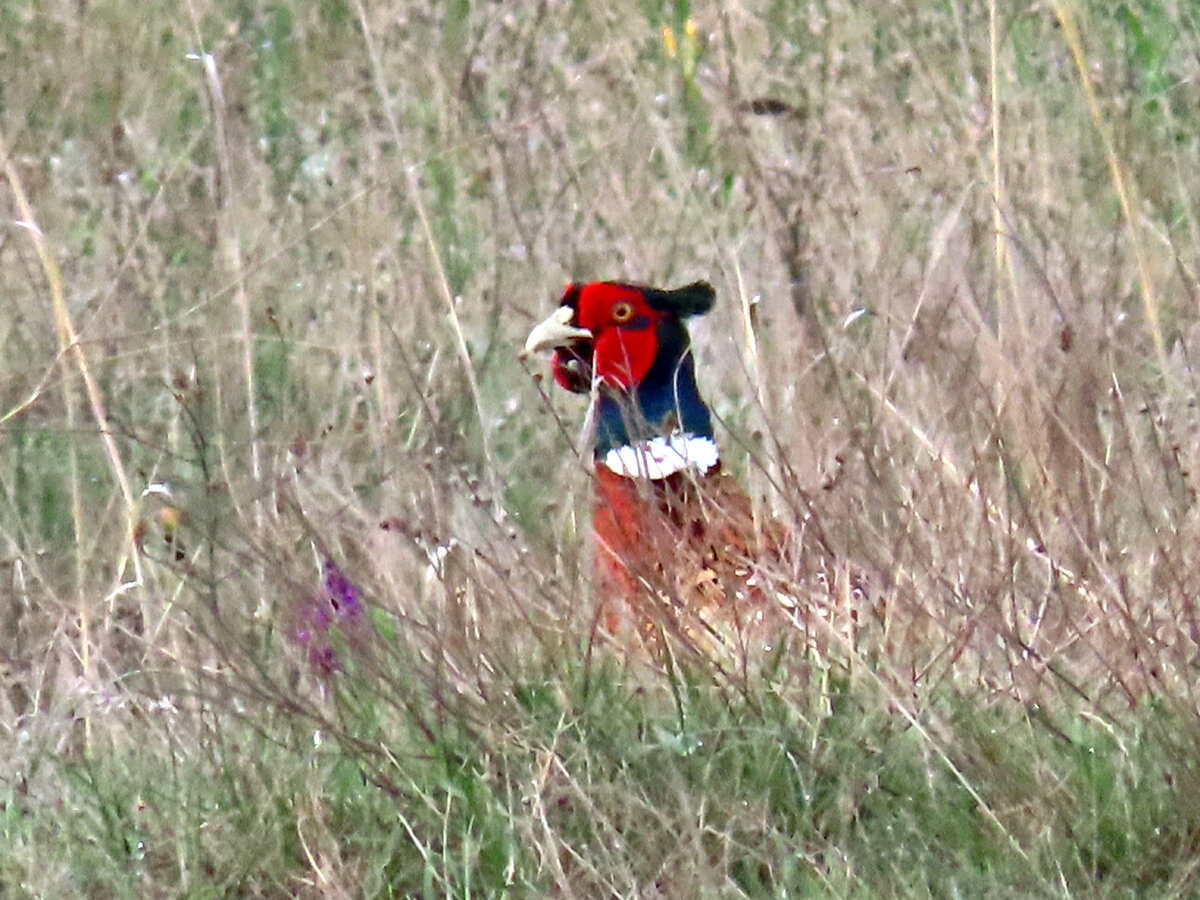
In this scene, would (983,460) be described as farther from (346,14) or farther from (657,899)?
(346,14)

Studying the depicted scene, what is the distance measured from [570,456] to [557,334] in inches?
10.3

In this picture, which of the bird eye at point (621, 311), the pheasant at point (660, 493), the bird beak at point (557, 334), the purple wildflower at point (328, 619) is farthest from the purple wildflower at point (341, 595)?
the bird eye at point (621, 311)

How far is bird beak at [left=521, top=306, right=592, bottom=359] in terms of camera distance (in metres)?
3.96

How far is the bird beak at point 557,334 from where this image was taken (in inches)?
156

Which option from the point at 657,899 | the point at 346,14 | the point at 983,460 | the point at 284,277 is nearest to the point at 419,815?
the point at 657,899

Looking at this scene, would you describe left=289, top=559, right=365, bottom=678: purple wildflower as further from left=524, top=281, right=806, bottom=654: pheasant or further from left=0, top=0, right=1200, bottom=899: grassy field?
left=524, top=281, right=806, bottom=654: pheasant

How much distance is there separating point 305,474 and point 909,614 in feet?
4.67

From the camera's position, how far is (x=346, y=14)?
5551mm

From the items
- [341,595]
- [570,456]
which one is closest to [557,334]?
[570,456]

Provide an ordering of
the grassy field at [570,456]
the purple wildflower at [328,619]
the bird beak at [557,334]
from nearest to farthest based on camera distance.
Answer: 1. the grassy field at [570,456]
2. the purple wildflower at [328,619]
3. the bird beak at [557,334]

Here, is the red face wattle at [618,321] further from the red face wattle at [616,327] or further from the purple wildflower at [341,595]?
the purple wildflower at [341,595]

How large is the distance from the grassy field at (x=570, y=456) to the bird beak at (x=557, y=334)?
26 centimetres

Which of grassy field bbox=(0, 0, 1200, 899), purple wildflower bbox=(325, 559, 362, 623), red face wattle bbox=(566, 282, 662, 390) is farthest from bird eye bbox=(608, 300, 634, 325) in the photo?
purple wildflower bbox=(325, 559, 362, 623)

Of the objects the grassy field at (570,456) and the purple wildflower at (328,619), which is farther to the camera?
the purple wildflower at (328,619)
